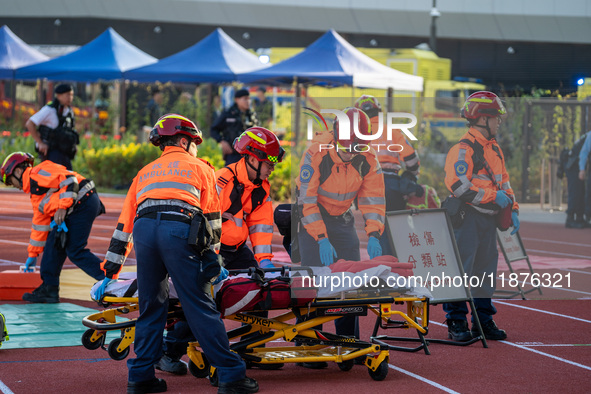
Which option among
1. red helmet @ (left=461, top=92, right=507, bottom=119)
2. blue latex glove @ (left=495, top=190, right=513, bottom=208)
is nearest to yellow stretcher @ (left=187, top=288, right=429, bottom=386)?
blue latex glove @ (left=495, top=190, right=513, bottom=208)

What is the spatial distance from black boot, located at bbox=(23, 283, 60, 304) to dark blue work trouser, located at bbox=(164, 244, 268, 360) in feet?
9.56

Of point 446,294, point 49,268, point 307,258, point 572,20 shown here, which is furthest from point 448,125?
point 572,20

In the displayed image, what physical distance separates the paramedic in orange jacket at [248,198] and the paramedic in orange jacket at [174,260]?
678 mm

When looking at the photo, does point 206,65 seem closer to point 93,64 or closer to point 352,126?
point 93,64

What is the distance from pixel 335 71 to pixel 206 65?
3.59 m

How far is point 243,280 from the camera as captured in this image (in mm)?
6621

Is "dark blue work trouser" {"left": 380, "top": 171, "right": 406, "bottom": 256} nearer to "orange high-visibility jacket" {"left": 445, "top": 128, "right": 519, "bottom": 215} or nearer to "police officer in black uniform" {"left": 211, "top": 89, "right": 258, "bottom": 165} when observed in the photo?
"orange high-visibility jacket" {"left": 445, "top": 128, "right": 519, "bottom": 215}

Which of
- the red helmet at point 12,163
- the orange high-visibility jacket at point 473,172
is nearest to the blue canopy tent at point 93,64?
the red helmet at point 12,163

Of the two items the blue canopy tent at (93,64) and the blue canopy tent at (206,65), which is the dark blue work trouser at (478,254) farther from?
the blue canopy tent at (93,64)

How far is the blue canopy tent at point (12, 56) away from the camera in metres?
24.4

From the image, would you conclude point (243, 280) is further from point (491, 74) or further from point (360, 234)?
point (491, 74)

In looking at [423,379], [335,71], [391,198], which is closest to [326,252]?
[391,198]

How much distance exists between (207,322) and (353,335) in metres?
1.80

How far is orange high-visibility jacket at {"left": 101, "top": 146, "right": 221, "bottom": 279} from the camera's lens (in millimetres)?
6207
